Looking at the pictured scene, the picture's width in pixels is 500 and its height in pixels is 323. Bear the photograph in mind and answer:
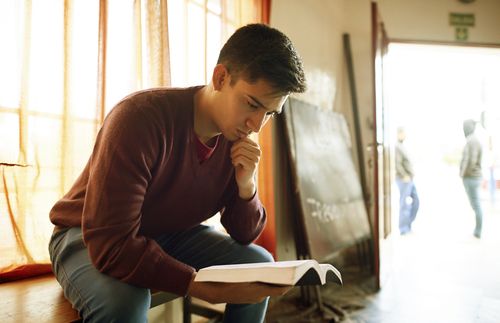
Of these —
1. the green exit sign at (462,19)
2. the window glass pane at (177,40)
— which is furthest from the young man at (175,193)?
the green exit sign at (462,19)

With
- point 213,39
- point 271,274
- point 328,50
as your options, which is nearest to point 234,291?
point 271,274

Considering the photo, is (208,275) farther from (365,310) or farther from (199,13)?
(365,310)

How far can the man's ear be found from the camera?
2.81ft

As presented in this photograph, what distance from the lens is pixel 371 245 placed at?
2.79m

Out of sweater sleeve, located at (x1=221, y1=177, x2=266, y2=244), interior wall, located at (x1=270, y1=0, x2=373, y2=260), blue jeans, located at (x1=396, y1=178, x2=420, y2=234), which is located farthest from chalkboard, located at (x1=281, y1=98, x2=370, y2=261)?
blue jeans, located at (x1=396, y1=178, x2=420, y2=234)

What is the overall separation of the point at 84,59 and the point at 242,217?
70 centimetres

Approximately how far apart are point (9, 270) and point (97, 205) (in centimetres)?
53

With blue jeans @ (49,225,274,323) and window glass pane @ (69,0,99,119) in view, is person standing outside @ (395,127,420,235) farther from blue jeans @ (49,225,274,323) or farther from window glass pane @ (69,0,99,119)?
window glass pane @ (69,0,99,119)

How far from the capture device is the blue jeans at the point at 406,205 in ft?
13.7

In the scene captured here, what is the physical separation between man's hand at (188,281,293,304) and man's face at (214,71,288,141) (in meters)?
0.38

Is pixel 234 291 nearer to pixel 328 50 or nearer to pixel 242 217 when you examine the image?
pixel 242 217

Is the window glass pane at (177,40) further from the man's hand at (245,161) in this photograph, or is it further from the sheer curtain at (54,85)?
the man's hand at (245,161)

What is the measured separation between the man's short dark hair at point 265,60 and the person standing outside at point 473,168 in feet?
11.9

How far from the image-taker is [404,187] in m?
4.18
